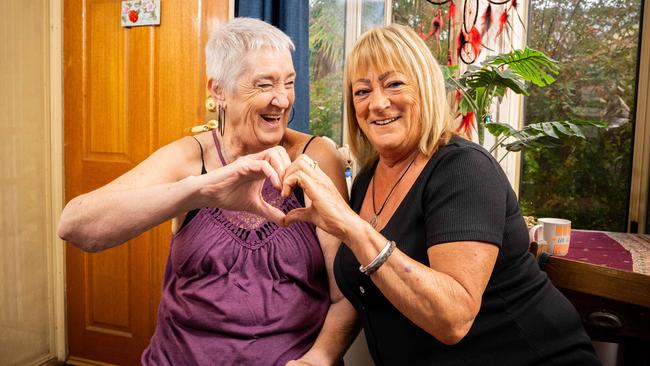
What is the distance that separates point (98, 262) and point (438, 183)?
2210 millimetres

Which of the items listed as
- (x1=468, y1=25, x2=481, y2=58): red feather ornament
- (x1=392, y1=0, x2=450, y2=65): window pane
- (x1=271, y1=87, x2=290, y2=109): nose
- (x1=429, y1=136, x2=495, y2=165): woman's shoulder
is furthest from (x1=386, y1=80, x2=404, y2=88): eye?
(x1=392, y1=0, x2=450, y2=65): window pane

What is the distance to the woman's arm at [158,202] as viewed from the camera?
113 cm

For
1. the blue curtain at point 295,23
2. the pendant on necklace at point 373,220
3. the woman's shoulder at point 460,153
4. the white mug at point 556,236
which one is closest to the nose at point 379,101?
the woman's shoulder at point 460,153

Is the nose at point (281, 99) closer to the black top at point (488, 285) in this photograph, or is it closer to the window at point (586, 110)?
the black top at point (488, 285)

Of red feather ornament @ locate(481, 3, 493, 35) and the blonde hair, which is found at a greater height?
red feather ornament @ locate(481, 3, 493, 35)

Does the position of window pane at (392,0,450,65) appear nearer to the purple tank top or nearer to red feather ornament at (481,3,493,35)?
red feather ornament at (481,3,493,35)

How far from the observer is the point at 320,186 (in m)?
1.06

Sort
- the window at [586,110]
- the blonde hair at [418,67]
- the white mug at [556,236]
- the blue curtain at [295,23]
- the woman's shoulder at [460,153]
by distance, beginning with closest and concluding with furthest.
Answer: the woman's shoulder at [460,153]
the blonde hair at [418,67]
the white mug at [556,236]
the blue curtain at [295,23]
the window at [586,110]

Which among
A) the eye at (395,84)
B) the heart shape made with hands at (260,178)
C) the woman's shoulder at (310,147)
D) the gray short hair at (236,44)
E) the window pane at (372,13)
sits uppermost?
the window pane at (372,13)

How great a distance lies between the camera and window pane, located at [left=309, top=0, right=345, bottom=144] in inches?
130

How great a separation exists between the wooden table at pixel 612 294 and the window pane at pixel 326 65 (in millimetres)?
1868

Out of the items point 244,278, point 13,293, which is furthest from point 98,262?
point 244,278

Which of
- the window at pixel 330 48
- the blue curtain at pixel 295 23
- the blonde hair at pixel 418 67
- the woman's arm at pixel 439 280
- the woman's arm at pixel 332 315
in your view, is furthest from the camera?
the window at pixel 330 48

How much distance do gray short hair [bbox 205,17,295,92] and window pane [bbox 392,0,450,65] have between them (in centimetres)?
159
